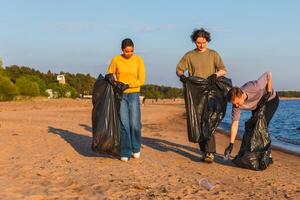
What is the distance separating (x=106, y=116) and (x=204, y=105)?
1.48 m

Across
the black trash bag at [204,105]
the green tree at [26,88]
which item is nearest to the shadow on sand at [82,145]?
the black trash bag at [204,105]

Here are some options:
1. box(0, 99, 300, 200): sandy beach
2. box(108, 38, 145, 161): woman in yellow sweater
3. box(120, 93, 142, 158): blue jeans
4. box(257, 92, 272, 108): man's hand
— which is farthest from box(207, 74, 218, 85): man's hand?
box(0, 99, 300, 200): sandy beach

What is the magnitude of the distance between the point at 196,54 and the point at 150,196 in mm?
2834

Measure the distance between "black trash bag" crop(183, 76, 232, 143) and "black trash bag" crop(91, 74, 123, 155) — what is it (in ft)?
3.53

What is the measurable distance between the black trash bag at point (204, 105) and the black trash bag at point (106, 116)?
1.08 metres

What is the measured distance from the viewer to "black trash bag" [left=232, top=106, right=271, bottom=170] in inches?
250

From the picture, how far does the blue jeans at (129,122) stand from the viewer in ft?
22.3

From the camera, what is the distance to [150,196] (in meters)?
4.59

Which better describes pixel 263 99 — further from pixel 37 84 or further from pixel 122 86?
pixel 37 84

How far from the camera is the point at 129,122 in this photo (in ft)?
22.6

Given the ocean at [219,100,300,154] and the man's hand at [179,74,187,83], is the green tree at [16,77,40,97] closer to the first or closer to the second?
the ocean at [219,100,300,154]

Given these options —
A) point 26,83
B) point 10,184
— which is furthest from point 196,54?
point 26,83

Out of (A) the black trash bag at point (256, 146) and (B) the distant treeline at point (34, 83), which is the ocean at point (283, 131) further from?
(B) the distant treeline at point (34, 83)

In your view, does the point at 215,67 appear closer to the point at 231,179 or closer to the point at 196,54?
the point at 196,54
